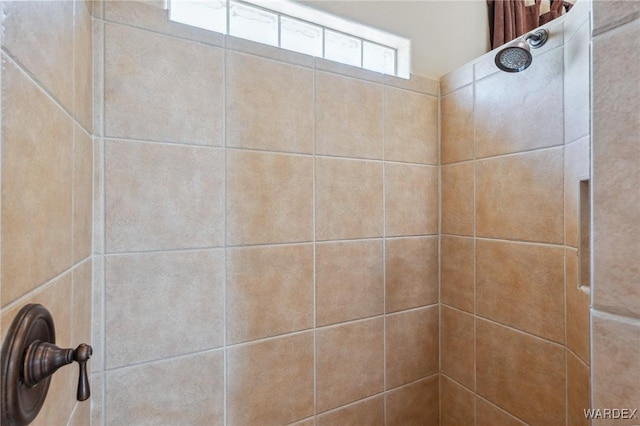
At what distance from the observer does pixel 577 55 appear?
949 mm

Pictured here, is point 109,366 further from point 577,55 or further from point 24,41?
point 577,55

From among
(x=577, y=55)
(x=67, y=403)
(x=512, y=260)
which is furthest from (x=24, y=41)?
(x=512, y=260)

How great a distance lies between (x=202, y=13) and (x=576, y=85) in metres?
1.22

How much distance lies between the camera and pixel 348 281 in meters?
1.27

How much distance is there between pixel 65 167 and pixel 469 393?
1.55 metres

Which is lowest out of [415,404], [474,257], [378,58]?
[415,404]

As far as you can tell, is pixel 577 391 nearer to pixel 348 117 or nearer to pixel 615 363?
pixel 615 363

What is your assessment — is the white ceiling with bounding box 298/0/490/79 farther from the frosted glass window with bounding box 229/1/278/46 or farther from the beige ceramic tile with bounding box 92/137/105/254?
the beige ceramic tile with bounding box 92/137/105/254

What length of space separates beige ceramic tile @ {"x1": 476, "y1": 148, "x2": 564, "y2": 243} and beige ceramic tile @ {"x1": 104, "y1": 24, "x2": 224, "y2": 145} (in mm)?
994

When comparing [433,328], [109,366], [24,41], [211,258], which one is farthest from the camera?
[433,328]

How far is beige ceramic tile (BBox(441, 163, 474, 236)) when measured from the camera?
1345mm

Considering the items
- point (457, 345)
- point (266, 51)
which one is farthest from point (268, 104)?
point (457, 345)

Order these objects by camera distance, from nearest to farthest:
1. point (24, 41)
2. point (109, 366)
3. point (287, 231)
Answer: point (24, 41) → point (109, 366) → point (287, 231)

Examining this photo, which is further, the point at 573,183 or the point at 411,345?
the point at 411,345
